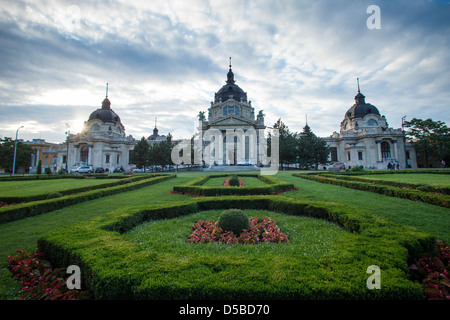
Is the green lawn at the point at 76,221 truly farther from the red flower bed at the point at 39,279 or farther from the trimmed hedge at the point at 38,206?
the trimmed hedge at the point at 38,206

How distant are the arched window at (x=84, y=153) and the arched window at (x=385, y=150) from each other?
73073mm

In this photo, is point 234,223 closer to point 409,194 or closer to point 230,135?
point 409,194

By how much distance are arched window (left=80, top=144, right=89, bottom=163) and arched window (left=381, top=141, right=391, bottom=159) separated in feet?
240

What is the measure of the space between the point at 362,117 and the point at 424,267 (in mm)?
65228

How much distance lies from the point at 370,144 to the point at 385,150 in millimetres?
4321

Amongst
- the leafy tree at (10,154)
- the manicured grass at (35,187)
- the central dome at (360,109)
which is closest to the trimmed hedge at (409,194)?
the manicured grass at (35,187)

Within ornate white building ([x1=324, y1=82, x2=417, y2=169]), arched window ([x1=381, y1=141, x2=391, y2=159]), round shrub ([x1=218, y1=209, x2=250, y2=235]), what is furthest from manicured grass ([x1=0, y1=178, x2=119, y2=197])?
arched window ([x1=381, y1=141, x2=391, y2=159])

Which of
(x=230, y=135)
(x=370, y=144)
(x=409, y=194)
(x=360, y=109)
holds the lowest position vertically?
(x=409, y=194)

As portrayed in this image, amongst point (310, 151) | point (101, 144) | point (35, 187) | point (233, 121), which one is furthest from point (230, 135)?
point (35, 187)

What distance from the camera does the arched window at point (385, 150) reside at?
175 ft

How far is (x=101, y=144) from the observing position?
54656 mm
